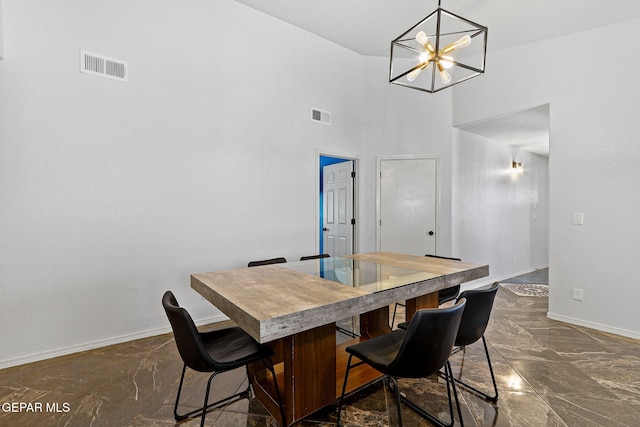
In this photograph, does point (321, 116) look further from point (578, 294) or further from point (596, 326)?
point (596, 326)

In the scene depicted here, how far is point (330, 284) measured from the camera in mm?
1880

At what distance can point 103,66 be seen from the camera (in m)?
2.85

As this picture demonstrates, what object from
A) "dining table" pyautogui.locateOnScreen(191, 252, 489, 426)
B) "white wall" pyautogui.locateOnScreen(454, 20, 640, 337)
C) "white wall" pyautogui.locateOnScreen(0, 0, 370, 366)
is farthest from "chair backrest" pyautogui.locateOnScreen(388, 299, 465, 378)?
"white wall" pyautogui.locateOnScreen(454, 20, 640, 337)

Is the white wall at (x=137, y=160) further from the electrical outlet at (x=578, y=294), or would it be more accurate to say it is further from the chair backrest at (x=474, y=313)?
the electrical outlet at (x=578, y=294)

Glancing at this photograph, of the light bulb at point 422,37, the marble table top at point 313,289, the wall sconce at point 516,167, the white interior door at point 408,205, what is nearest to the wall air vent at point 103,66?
the marble table top at point 313,289

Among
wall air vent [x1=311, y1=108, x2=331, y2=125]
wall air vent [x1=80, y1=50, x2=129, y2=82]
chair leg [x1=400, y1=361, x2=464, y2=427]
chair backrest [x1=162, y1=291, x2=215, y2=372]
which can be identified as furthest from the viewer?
wall air vent [x1=311, y1=108, x2=331, y2=125]

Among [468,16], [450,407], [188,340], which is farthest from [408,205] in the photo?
[188,340]

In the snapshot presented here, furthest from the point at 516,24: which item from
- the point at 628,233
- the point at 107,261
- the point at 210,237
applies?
the point at 107,261

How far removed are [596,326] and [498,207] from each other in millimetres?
2600

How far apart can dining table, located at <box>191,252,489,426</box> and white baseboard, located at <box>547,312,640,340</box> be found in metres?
1.99

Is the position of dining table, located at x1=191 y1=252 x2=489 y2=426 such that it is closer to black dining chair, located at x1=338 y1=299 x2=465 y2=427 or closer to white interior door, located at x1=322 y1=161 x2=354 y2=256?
black dining chair, located at x1=338 y1=299 x2=465 y2=427

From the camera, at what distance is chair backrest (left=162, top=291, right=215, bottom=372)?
149 cm

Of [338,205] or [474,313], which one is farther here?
[338,205]

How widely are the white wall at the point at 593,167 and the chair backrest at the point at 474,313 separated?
238 centimetres
